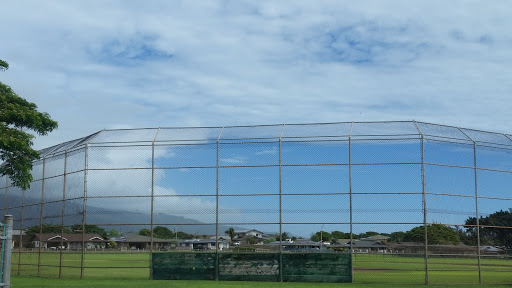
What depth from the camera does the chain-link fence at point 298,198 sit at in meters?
18.9

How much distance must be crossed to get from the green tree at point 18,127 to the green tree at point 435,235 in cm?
1167

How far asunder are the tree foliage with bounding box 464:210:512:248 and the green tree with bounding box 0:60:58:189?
543 inches

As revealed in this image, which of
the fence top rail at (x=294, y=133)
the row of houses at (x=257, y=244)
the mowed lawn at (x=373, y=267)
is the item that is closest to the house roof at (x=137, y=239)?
the row of houses at (x=257, y=244)

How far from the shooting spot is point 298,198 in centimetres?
1942

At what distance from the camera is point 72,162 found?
2212 cm

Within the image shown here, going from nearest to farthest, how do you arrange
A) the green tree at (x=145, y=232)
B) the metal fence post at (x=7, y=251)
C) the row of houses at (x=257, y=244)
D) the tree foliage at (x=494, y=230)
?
the metal fence post at (x=7, y=251) < the row of houses at (x=257, y=244) < the tree foliage at (x=494, y=230) < the green tree at (x=145, y=232)

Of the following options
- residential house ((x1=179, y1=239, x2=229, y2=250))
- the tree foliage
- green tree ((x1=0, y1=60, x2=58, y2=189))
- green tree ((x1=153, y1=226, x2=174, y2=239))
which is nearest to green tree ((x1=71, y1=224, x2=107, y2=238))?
green tree ((x1=153, y1=226, x2=174, y2=239))

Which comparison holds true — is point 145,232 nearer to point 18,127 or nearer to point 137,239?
point 137,239

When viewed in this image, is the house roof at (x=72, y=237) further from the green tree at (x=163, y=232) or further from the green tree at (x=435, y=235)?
the green tree at (x=435, y=235)

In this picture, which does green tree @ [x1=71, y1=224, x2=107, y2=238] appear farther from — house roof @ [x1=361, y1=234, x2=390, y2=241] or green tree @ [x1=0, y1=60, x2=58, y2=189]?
house roof @ [x1=361, y1=234, x2=390, y2=241]

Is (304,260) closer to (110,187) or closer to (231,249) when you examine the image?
(231,249)

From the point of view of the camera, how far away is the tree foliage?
19406 mm

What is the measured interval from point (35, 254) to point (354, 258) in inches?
509

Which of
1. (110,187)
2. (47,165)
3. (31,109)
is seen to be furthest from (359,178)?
(47,165)
